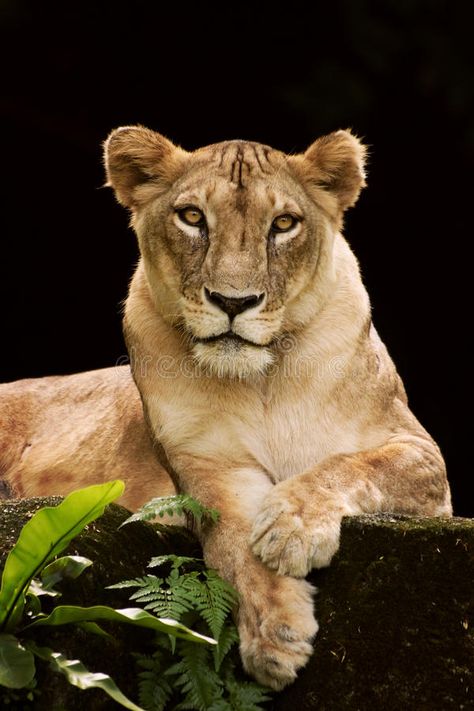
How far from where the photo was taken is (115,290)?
26.1 ft

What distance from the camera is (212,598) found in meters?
3.19

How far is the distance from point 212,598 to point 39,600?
48cm

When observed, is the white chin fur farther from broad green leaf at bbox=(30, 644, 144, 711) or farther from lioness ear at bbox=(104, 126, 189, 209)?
broad green leaf at bbox=(30, 644, 144, 711)

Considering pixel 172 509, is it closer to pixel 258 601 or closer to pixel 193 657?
pixel 258 601

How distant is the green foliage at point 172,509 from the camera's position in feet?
11.0

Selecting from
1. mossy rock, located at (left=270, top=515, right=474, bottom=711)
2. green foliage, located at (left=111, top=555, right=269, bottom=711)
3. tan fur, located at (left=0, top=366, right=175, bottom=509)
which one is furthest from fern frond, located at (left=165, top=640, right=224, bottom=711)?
tan fur, located at (left=0, top=366, right=175, bottom=509)

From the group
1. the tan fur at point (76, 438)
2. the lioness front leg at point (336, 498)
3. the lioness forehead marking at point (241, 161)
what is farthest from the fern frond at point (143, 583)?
the tan fur at point (76, 438)

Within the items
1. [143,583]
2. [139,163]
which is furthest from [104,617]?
[139,163]

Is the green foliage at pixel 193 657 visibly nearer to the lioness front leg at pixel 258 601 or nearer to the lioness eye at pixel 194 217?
the lioness front leg at pixel 258 601

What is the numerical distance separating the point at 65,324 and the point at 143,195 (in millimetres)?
3601

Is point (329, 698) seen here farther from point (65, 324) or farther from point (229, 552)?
point (65, 324)

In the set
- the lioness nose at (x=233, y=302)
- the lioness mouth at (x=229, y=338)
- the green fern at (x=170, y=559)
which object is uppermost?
the lioness nose at (x=233, y=302)

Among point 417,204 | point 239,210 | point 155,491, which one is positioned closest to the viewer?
point 239,210

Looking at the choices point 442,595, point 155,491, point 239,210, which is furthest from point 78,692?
point 155,491
